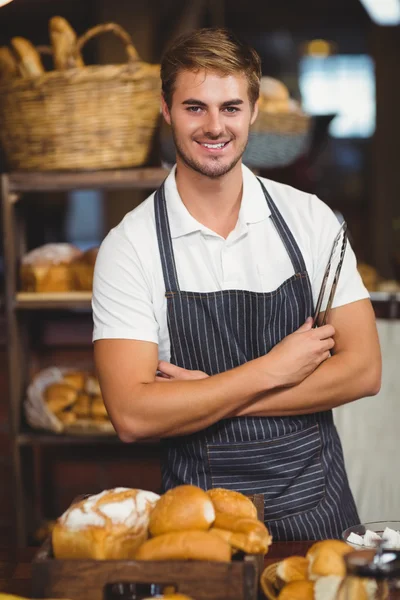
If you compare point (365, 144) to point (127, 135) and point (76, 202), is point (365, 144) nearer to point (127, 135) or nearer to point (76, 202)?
point (76, 202)

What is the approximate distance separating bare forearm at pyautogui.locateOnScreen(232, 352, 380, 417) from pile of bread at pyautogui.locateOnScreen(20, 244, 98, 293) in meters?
1.33

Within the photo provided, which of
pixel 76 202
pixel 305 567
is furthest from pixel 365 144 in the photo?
pixel 305 567

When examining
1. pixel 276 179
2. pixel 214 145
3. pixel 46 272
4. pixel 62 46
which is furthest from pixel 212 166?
pixel 276 179

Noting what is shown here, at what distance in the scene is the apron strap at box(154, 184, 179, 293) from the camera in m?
1.81

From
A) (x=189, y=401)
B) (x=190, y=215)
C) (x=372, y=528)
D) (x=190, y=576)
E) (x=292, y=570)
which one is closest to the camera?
(x=190, y=576)

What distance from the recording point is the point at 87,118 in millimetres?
2625

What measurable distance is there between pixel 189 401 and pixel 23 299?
57.8 inches

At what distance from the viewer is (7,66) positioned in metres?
2.67

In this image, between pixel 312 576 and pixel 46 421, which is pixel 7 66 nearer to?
pixel 46 421

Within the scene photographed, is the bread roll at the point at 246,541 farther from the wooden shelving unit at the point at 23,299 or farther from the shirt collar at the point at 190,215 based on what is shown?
the wooden shelving unit at the point at 23,299

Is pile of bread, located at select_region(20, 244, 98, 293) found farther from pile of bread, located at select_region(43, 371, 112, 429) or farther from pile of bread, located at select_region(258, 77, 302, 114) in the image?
pile of bread, located at select_region(258, 77, 302, 114)

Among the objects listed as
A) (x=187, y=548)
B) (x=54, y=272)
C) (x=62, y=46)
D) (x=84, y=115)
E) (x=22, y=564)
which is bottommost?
(x=22, y=564)

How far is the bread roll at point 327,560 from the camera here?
1.10 metres

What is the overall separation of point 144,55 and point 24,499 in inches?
154
